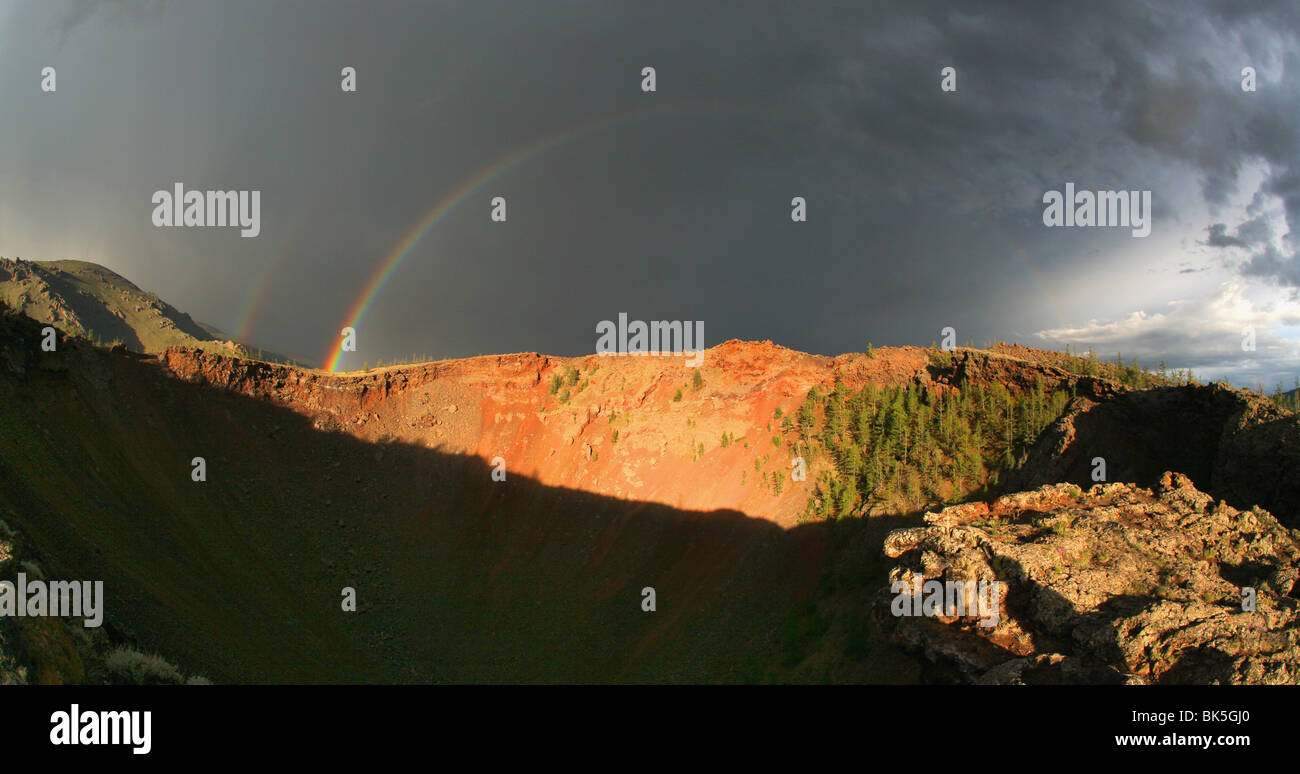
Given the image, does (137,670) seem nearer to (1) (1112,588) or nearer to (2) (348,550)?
(2) (348,550)

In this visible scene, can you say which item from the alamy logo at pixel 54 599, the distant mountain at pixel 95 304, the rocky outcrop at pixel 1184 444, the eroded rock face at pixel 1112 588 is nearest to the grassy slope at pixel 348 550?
the alamy logo at pixel 54 599

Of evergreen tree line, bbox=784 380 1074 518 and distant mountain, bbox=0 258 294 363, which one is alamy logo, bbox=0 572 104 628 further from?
distant mountain, bbox=0 258 294 363

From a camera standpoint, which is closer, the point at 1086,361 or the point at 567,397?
the point at 1086,361

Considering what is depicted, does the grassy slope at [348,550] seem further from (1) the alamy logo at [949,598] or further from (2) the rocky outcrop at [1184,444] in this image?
(2) the rocky outcrop at [1184,444]

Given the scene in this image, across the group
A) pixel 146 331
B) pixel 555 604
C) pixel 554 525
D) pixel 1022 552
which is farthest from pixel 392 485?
pixel 146 331

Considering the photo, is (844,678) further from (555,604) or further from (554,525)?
(554,525)

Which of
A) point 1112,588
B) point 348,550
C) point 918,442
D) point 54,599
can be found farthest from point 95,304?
point 1112,588

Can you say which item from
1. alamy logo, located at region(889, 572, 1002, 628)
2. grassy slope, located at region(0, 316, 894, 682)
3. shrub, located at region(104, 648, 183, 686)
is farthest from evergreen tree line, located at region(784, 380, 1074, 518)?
shrub, located at region(104, 648, 183, 686)
